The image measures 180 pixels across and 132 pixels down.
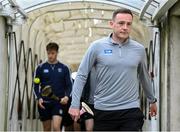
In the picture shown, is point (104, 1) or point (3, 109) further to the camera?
point (104, 1)

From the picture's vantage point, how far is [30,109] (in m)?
14.4

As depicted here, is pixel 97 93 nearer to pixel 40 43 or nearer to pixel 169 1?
pixel 169 1

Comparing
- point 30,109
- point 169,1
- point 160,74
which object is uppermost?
point 169,1

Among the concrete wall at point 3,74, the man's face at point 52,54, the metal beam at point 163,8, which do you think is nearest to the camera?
the metal beam at point 163,8

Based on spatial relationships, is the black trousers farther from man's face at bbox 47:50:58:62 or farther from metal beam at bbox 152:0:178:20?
man's face at bbox 47:50:58:62

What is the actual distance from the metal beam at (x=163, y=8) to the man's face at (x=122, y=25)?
280 cm

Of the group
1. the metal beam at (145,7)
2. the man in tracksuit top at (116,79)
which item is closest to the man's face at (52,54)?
the metal beam at (145,7)

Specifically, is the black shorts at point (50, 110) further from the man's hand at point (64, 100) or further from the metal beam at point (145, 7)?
the metal beam at point (145, 7)

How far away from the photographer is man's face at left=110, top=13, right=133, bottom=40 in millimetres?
5449

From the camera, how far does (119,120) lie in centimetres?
542

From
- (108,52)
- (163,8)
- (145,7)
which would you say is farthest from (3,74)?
(108,52)

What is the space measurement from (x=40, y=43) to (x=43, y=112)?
8342 mm

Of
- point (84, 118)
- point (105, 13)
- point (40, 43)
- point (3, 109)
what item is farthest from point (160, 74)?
point (40, 43)

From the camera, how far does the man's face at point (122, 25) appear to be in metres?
5.45
